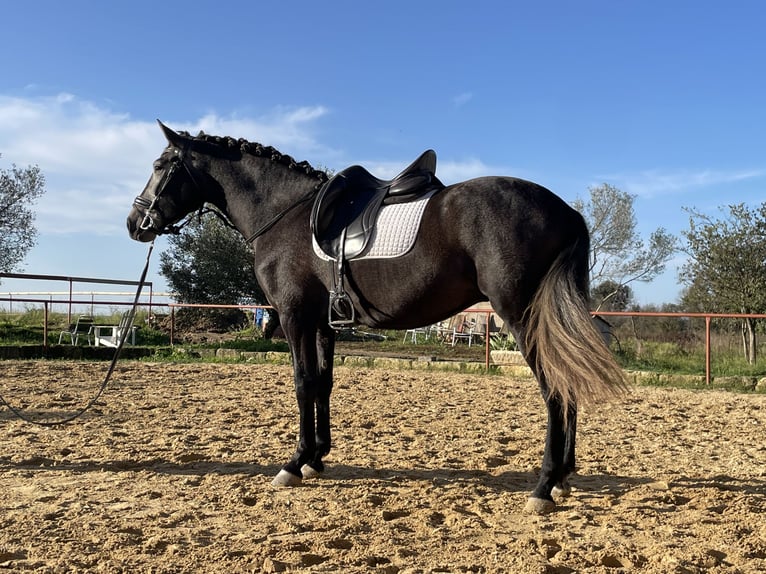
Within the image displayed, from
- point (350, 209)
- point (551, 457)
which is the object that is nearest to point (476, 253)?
point (350, 209)

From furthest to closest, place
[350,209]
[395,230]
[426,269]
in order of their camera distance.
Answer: [350,209], [395,230], [426,269]

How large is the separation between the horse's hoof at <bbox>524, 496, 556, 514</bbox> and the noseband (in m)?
3.06

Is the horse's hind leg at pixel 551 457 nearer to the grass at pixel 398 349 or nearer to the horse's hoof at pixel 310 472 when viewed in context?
the horse's hoof at pixel 310 472

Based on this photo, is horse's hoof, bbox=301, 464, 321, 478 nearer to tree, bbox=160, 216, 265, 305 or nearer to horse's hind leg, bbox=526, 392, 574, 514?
horse's hind leg, bbox=526, 392, 574, 514

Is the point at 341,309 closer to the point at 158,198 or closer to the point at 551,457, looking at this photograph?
the point at 551,457

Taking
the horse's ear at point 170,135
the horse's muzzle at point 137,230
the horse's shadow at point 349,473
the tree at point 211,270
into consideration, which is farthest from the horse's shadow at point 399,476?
the tree at point 211,270

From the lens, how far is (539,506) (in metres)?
3.47

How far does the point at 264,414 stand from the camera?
22.5 ft

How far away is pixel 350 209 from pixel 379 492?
5.72 feet

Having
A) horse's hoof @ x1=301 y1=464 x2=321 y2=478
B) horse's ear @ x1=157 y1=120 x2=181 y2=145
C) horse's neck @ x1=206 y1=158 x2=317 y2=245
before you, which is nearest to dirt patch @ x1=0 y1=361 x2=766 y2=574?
horse's hoof @ x1=301 y1=464 x2=321 y2=478

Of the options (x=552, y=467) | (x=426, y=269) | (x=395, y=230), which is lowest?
(x=552, y=467)

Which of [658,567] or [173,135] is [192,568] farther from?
[173,135]

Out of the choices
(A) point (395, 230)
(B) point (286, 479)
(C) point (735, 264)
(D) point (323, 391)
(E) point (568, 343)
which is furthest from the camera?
(C) point (735, 264)

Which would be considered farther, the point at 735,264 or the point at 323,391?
the point at 735,264
